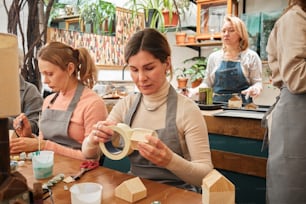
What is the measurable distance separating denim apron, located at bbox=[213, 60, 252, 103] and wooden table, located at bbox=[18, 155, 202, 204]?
179cm

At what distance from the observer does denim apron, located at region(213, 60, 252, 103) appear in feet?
9.00

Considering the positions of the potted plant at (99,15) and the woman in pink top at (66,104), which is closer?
the woman in pink top at (66,104)

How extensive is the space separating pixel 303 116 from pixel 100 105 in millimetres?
916

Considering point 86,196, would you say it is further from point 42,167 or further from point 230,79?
point 230,79

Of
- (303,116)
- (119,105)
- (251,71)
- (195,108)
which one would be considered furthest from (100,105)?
(251,71)

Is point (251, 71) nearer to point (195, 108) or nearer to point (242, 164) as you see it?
point (242, 164)

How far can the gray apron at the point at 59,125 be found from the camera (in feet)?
5.00

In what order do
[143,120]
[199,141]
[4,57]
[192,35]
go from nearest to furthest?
[4,57], [199,141], [143,120], [192,35]

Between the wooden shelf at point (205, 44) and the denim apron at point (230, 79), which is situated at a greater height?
the wooden shelf at point (205, 44)

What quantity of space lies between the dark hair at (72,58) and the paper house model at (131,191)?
92 centimetres

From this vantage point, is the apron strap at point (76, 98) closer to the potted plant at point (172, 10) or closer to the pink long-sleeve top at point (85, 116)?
the pink long-sleeve top at point (85, 116)

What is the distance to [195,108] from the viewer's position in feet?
4.13

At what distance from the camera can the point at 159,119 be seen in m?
1.31

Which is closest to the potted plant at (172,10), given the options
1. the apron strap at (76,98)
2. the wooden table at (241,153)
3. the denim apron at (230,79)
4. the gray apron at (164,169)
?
the denim apron at (230,79)
